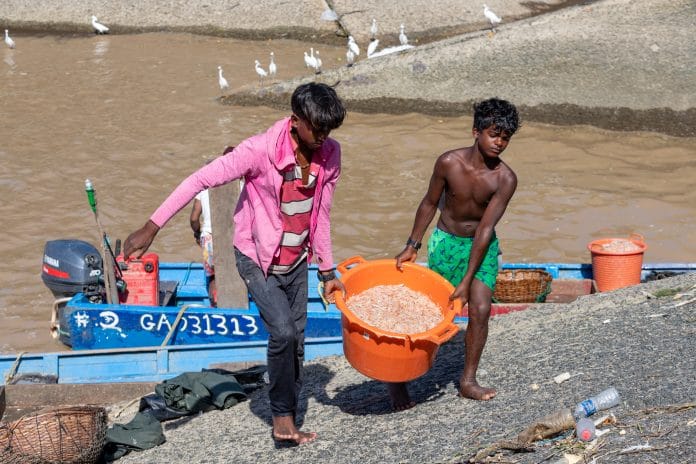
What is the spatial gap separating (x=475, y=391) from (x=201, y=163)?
8.69 metres

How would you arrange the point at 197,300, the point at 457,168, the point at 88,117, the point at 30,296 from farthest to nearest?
the point at 88,117 → the point at 30,296 → the point at 197,300 → the point at 457,168

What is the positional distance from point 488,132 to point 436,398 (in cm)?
161

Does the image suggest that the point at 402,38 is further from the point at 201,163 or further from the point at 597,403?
the point at 597,403

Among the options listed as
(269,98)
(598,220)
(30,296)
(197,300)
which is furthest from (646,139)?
(30,296)

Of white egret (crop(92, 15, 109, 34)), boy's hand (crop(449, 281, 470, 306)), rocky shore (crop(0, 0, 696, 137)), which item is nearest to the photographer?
boy's hand (crop(449, 281, 470, 306))

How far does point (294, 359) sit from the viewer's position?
509cm

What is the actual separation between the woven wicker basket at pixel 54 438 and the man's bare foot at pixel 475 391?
2214 mm

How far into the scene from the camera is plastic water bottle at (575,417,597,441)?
4.64m

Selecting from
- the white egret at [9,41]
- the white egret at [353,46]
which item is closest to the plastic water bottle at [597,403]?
the white egret at [353,46]

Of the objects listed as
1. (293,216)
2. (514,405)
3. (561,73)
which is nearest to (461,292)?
(514,405)

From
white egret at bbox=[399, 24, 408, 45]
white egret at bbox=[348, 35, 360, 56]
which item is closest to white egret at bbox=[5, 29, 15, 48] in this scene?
white egret at bbox=[348, 35, 360, 56]

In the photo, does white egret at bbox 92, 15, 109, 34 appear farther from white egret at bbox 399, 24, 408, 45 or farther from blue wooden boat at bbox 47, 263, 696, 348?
blue wooden boat at bbox 47, 263, 696, 348

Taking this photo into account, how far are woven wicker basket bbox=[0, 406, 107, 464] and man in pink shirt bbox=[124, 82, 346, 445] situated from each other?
128 centimetres

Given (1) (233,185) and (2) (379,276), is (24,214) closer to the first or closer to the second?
(1) (233,185)
